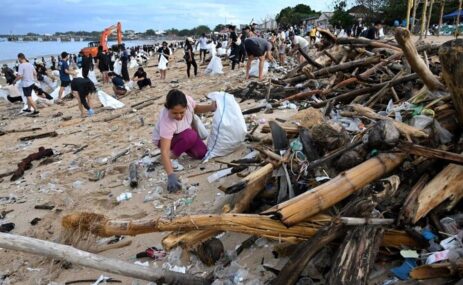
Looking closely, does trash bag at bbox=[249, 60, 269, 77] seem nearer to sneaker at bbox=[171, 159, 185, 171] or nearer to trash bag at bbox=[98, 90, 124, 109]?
trash bag at bbox=[98, 90, 124, 109]

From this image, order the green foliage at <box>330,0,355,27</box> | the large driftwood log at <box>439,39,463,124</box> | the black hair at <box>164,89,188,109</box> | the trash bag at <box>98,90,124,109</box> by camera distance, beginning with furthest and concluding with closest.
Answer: the green foliage at <box>330,0,355,27</box>
the trash bag at <box>98,90,124,109</box>
the black hair at <box>164,89,188,109</box>
the large driftwood log at <box>439,39,463,124</box>

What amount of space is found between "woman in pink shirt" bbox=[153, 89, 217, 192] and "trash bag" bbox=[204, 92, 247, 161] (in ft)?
0.40

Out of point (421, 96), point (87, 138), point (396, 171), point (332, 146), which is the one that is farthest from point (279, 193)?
point (87, 138)

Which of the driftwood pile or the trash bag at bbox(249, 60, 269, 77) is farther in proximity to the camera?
the trash bag at bbox(249, 60, 269, 77)

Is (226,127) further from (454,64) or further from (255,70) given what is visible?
(255,70)

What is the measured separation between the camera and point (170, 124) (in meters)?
4.40

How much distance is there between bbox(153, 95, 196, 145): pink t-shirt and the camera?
4348 millimetres

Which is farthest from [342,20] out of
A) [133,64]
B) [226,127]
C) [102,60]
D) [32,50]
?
[32,50]

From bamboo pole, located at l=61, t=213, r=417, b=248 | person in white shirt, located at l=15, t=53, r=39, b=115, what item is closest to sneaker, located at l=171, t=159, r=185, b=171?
bamboo pole, located at l=61, t=213, r=417, b=248

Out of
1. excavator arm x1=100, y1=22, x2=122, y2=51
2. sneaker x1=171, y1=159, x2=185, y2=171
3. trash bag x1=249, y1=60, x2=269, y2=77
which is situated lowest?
sneaker x1=171, y1=159, x2=185, y2=171

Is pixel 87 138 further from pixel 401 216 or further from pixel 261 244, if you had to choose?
pixel 401 216

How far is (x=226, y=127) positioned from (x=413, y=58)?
2.27 metres

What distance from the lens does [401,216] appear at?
7.95 feet

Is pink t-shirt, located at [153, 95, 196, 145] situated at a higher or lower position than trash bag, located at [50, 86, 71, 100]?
higher
